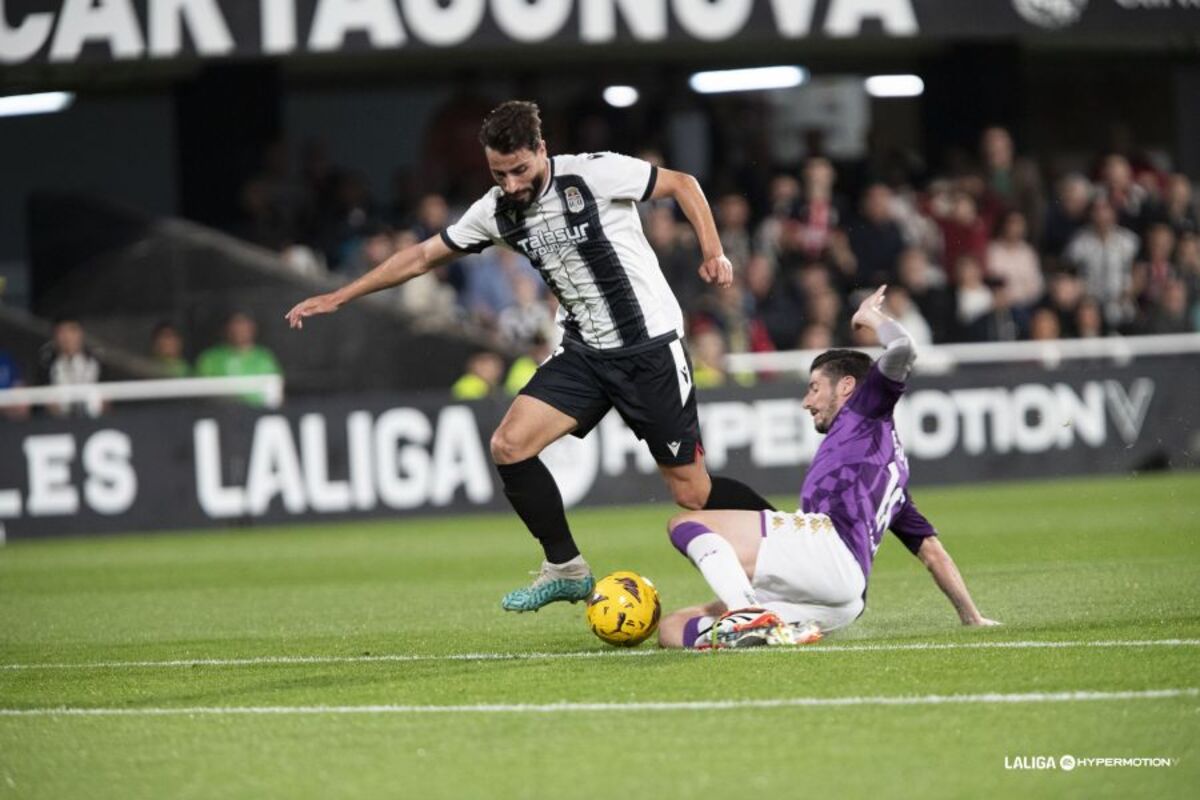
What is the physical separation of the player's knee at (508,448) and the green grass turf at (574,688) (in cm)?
78

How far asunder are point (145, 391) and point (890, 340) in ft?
→ 34.6

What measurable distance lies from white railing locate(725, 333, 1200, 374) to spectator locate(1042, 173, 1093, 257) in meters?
1.47

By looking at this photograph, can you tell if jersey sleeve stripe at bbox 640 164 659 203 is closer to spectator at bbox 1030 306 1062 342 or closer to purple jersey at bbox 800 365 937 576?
purple jersey at bbox 800 365 937 576

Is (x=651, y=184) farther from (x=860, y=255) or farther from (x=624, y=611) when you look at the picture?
(x=860, y=255)

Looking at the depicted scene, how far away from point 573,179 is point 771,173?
1253 cm

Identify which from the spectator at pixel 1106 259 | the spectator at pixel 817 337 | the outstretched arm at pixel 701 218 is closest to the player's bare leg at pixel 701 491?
the outstretched arm at pixel 701 218

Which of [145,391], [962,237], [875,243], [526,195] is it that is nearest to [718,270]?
[526,195]

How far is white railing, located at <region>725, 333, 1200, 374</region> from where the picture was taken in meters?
17.0

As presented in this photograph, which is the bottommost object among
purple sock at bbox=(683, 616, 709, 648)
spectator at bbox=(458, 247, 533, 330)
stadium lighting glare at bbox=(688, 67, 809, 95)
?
purple sock at bbox=(683, 616, 709, 648)

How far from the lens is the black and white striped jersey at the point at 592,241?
7.88 m

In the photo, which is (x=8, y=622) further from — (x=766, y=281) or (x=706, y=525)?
(x=766, y=281)

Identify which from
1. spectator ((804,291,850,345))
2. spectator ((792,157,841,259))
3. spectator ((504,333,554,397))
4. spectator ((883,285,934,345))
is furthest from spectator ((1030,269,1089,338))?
spectator ((504,333,554,397))

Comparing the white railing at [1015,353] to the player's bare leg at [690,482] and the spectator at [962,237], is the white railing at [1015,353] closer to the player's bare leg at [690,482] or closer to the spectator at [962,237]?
the spectator at [962,237]

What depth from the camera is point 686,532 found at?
7398mm
